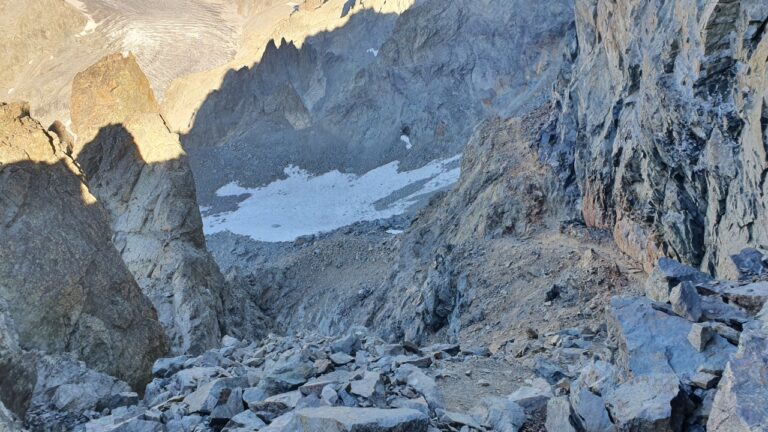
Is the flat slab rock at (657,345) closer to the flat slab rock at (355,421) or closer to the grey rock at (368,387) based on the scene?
the flat slab rock at (355,421)

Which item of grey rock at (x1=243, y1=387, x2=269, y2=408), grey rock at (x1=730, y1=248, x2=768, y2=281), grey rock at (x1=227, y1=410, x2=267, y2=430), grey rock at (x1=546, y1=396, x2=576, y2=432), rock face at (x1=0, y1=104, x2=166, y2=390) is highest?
rock face at (x1=0, y1=104, x2=166, y2=390)

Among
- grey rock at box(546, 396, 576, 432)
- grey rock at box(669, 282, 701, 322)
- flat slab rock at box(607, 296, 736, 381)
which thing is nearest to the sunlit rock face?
grey rock at box(669, 282, 701, 322)

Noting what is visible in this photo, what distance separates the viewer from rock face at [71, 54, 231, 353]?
2292cm

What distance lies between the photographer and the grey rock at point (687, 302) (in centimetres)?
653

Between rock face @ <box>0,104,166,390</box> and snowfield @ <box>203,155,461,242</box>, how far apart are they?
40.3 meters

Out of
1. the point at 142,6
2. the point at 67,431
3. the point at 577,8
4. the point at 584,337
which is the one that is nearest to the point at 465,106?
the point at 577,8

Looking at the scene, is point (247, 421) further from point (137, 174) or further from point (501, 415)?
point (137, 174)

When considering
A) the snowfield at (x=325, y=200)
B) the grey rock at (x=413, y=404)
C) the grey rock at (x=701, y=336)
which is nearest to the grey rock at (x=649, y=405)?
the grey rock at (x=701, y=336)

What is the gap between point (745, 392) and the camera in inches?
179

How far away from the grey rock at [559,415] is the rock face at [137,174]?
1762 centimetres

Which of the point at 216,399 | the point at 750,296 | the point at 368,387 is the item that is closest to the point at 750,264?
the point at 750,296

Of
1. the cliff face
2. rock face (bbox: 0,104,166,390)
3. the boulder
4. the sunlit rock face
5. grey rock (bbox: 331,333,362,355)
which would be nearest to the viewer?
the boulder

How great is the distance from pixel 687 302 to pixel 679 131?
809cm

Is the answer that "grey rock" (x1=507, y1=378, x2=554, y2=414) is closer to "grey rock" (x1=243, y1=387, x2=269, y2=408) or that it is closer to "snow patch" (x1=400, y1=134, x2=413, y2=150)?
"grey rock" (x1=243, y1=387, x2=269, y2=408)
